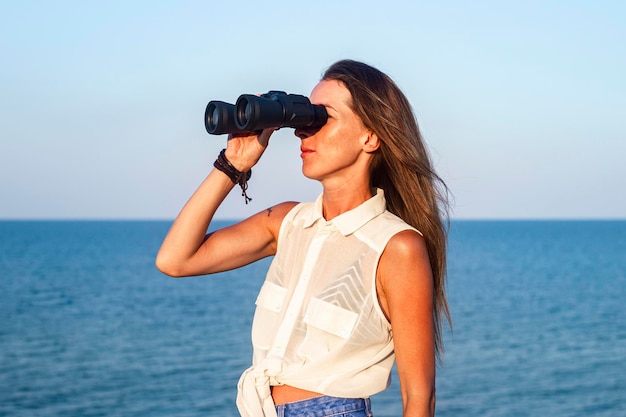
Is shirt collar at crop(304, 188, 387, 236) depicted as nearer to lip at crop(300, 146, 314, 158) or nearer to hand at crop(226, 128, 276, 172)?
lip at crop(300, 146, 314, 158)

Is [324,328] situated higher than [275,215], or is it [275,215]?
[275,215]

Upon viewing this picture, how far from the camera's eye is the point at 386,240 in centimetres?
233

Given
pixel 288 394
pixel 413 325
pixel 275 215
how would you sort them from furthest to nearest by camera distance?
1. pixel 275 215
2. pixel 288 394
3. pixel 413 325

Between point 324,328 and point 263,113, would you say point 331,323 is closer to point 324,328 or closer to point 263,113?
Answer: point 324,328

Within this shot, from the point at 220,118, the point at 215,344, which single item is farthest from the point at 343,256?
the point at 215,344

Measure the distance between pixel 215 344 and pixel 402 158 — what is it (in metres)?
22.5

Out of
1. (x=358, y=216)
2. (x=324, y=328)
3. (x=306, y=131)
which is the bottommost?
(x=324, y=328)

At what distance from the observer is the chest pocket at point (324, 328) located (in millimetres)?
2303

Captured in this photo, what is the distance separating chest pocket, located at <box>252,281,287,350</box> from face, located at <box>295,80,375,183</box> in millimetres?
339

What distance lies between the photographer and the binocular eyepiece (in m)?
2.32

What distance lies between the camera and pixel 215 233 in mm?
2680

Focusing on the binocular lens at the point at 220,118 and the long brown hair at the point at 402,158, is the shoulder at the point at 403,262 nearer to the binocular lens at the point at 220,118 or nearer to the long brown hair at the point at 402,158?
the long brown hair at the point at 402,158

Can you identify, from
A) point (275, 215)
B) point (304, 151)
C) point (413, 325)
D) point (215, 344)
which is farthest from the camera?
point (215, 344)

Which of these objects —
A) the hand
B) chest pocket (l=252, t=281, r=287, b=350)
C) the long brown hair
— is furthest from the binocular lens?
chest pocket (l=252, t=281, r=287, b=350)
